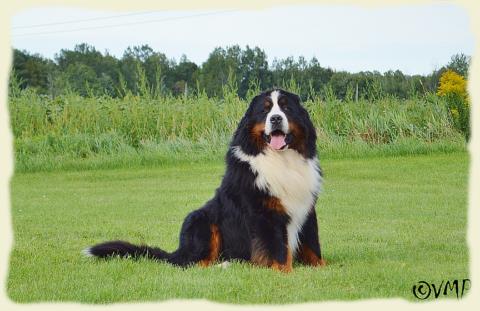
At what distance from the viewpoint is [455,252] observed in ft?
18.5

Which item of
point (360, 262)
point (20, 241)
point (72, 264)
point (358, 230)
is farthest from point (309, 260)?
point (20, 241)

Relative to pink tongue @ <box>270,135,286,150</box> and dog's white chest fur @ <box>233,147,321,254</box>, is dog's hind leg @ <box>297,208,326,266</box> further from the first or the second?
pink tongue @ <box>270,135,286,150</box>

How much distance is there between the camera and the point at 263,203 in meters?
5.29

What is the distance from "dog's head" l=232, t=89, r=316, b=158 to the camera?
518 cm

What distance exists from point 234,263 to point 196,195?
2138 millimetres

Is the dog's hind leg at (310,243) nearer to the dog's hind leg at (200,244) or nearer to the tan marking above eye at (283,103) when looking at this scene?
the dog's hind leg at (200,244)

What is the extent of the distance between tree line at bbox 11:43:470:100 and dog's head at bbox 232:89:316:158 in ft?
3.73

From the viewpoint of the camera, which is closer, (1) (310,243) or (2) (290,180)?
(2) (290,180)

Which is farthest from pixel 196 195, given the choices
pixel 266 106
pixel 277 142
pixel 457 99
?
pixel 457 99

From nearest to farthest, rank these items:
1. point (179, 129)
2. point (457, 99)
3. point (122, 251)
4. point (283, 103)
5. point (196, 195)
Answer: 1. point (283, 103)
2. point (122, 251)
3. point (457, 99)
4. point (196, 195)
5. point (179, 129)

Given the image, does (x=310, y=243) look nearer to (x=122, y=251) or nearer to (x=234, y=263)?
(x=234, y=263)

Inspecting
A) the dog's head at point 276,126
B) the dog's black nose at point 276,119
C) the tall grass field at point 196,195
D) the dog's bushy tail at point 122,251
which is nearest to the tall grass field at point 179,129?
the tall grass field at point 196,195

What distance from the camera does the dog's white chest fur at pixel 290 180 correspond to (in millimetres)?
5309

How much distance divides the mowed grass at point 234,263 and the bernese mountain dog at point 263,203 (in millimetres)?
162
